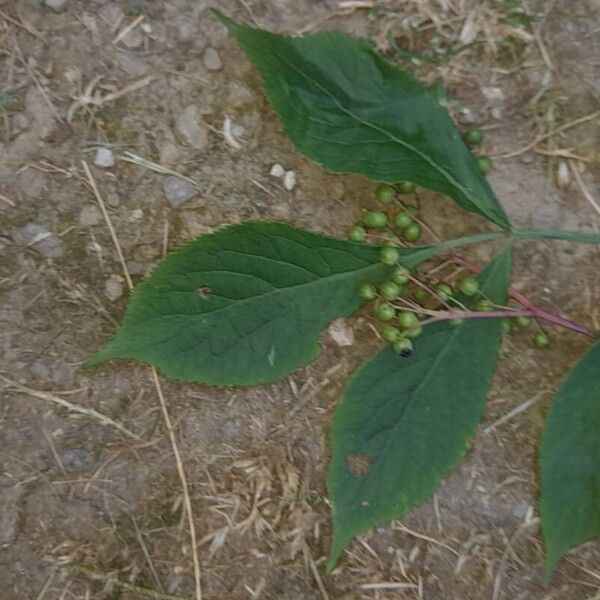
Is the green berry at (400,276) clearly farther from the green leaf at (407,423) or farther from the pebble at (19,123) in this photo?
the pebble at (19,123)

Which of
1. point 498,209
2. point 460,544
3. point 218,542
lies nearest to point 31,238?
point 218,542

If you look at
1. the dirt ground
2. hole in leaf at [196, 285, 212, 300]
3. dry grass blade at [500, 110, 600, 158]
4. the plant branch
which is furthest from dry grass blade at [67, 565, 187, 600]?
dry grass blade at [500, 110, 600, 158]

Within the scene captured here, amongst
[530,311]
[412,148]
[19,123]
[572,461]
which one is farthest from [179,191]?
[572,461]

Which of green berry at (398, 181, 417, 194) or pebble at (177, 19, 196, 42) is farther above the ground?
pebble at (177, 19, 196, 42)

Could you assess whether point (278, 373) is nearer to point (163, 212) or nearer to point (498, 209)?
point (163, 212)

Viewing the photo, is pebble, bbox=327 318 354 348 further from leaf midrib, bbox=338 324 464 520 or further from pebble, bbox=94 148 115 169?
pebble, bbox=94 148 115 169

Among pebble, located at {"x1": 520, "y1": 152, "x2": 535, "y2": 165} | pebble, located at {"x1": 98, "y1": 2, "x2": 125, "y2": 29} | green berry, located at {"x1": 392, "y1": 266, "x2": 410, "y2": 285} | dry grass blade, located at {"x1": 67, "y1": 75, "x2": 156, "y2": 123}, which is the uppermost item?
pebble, located at {"x1": 98, "y1": 2, "x2": 125, "y2": 29}

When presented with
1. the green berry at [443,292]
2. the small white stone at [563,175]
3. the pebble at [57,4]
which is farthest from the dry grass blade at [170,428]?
the small white stone at [563,175]
